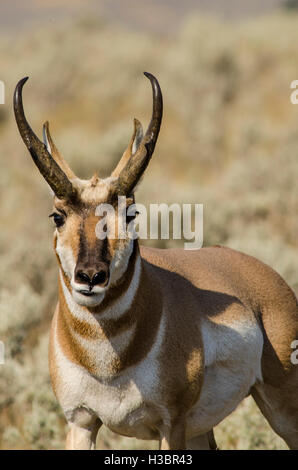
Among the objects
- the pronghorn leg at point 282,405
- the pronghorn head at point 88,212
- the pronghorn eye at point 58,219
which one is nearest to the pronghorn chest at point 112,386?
the pronghorn head at point 88,212

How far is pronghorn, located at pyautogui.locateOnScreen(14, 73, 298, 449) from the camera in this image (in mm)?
4027

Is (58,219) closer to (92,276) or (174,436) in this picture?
(92,276)

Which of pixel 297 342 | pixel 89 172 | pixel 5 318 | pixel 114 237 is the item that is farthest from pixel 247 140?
pixel 114 237

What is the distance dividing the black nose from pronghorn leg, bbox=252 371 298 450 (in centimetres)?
203

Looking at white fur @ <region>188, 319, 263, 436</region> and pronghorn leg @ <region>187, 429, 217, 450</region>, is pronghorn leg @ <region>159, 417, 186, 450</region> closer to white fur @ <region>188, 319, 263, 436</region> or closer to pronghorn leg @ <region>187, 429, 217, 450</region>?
white fur @ <region>188, 319, 263, 436</region>

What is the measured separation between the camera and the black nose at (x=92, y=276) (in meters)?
3.70

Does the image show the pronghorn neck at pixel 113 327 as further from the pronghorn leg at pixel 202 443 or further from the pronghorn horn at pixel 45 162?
the pronghorn leg at pixel 202 443

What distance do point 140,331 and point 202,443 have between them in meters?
1.74

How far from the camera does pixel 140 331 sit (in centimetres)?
426

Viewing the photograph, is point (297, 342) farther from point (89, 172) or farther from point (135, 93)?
point (135, 93)

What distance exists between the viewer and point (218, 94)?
27.0 meters

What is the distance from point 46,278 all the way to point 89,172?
10.3 meters

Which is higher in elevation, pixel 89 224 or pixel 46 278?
pixel 89 224

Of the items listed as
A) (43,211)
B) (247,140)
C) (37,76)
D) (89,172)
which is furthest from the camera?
(37,76)
